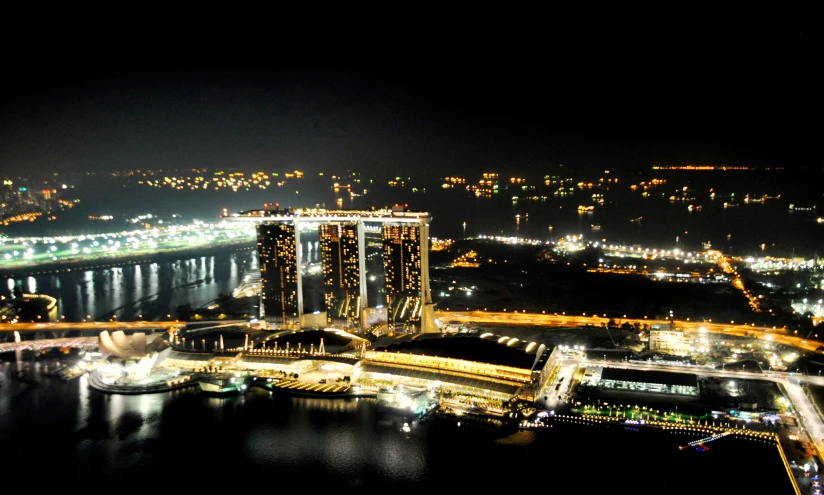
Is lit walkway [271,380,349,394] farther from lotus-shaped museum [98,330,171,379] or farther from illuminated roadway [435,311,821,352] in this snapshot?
illuminated roadway [435,311,821,352]

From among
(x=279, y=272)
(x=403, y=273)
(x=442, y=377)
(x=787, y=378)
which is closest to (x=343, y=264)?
(x=279, y=272)

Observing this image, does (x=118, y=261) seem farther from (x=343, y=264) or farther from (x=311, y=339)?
(x=311, y=339)

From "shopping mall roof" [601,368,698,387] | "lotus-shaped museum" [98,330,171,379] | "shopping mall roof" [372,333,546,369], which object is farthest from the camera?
"lotus-shaped museum" [98,330,171,379]

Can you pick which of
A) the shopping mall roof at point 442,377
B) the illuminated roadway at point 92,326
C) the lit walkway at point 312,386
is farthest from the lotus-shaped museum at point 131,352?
the shopping mall roof at point 442,377

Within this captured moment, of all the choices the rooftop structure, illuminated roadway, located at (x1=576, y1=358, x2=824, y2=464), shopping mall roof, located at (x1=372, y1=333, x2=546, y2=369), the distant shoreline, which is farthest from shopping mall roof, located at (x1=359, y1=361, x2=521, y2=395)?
the distant shoreline

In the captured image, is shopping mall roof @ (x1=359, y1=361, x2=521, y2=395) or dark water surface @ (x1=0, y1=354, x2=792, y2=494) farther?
shopping mall roof @ (x1=359, y1=361, x2=521, y2=395)

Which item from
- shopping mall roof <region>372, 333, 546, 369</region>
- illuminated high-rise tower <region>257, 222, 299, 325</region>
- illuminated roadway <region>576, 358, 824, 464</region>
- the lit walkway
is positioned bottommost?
the lit walkway

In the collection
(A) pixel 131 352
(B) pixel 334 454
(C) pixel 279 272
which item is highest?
(C) pixel 279 272
